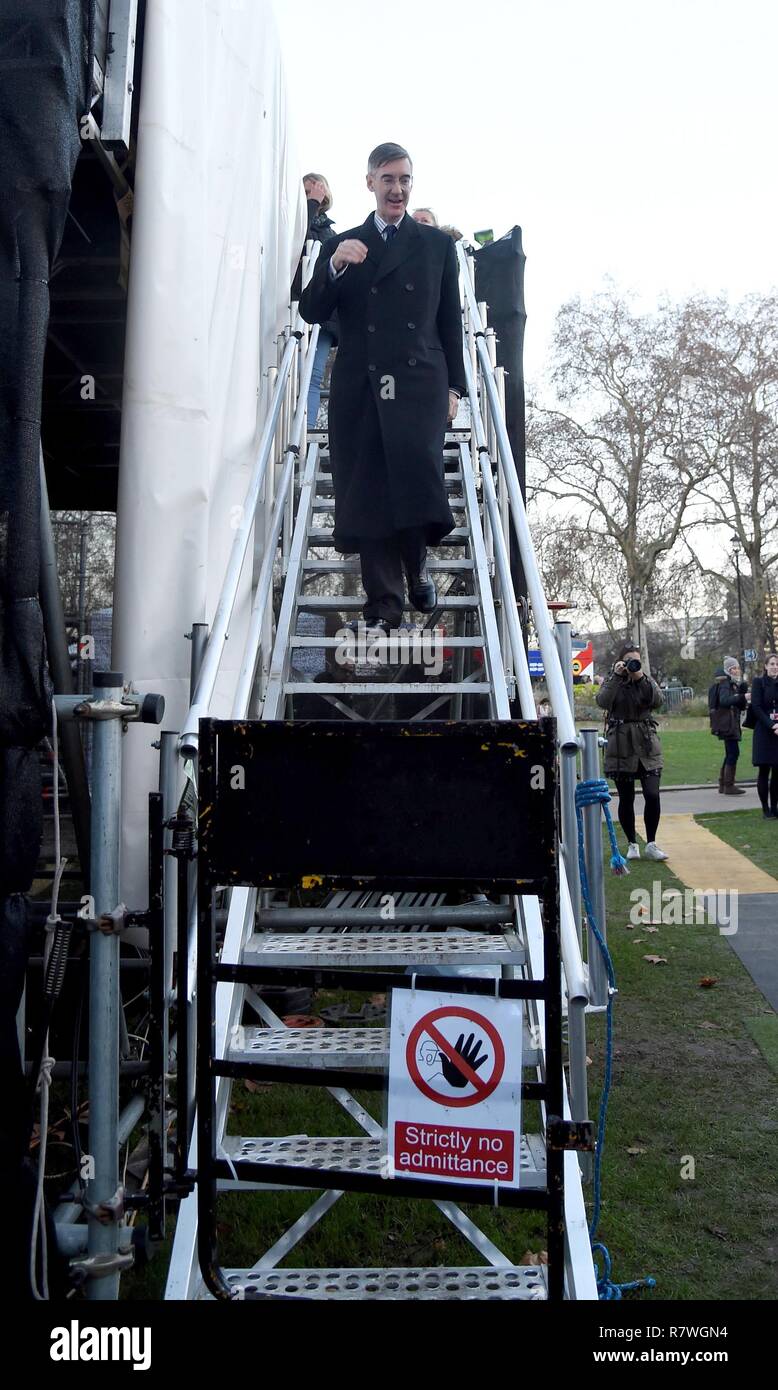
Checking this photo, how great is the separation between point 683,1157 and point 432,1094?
2.06 m

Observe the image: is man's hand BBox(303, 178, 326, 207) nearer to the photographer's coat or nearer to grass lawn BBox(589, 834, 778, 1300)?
the photographer's coat

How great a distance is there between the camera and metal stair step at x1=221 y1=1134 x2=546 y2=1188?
2.76 m

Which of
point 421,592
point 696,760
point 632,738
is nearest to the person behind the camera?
point 421,592

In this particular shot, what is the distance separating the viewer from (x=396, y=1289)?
8.68 feet

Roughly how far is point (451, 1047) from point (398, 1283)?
32.0 inches

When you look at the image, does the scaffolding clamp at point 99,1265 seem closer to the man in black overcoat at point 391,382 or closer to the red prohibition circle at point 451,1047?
the red prohibition circle at point 451,1047

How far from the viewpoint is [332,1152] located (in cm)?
295

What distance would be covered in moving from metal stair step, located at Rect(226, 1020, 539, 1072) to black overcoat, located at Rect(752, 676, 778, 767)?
384 inches

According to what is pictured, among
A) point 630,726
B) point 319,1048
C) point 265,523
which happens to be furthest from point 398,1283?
point 630,726

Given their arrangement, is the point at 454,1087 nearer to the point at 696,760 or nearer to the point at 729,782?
the point at 729,782

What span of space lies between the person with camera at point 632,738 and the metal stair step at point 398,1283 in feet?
21.2

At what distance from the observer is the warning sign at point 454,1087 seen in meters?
2.29

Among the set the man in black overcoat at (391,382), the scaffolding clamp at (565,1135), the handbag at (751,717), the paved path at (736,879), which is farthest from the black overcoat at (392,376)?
the handbag at (751,717)
